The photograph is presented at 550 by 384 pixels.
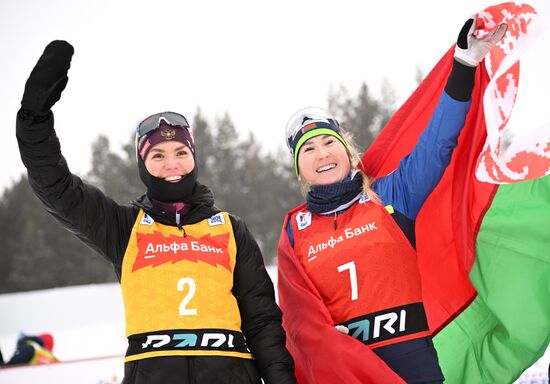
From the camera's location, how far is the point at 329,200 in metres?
3.12

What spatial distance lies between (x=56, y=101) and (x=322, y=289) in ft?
4.91

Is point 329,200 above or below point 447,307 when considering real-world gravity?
above

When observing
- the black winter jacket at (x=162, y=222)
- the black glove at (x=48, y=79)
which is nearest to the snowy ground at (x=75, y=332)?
the black winter jacket at (x=162, y=222)

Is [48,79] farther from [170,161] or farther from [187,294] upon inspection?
[187,294]

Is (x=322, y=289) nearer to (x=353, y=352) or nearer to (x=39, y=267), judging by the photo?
(x=353, y=352)

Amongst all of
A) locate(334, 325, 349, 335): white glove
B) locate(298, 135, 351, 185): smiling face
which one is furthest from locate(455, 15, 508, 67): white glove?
locate(334, 325, 349, 335): white glove

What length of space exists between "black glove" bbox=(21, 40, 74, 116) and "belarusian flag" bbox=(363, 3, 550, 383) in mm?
1885

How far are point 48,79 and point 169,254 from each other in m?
0.92

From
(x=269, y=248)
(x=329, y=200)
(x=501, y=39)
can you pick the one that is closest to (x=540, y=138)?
(x=501, y=39)

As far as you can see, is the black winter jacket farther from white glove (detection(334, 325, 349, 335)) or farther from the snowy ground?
the snowy ground

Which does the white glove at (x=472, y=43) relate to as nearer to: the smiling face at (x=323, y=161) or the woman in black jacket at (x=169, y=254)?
the smiling face at (x=323, y=161)

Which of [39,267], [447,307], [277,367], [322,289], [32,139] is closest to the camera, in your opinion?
[32,139]

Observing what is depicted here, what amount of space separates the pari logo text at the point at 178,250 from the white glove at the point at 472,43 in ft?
4.55

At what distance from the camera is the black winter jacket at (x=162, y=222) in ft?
8.54
